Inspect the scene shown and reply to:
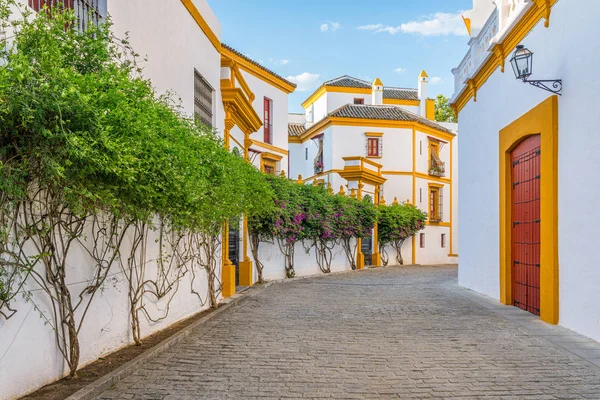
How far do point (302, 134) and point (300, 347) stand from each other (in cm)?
2799

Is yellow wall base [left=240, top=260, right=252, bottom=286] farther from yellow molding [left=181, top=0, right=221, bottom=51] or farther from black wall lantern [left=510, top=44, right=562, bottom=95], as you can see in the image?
black wall lantern [left=510, top=44, right=562, bottom=95]

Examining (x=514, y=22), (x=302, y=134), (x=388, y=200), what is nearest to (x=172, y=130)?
(x=514, y=22)

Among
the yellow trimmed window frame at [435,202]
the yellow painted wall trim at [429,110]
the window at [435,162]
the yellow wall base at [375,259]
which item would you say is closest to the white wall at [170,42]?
the yellow wall base at [375,259]

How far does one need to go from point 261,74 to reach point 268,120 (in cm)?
205

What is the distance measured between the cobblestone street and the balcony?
23214 millimetres

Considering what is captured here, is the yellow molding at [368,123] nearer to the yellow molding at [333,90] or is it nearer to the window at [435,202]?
the window at [435,202]

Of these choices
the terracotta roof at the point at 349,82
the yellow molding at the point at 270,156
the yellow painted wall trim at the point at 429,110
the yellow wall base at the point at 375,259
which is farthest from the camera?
the yellow painted wall trim at the point at 429,110

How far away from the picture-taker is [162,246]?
7.22 metres

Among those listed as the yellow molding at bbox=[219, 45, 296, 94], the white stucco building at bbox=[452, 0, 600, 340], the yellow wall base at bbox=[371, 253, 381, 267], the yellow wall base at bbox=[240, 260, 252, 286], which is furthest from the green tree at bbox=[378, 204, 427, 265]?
the white stucco building at bbox=[452, 0, 600, 340]

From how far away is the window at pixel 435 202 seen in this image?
102ft

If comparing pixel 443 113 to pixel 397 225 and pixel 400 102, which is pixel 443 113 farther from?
pixel 397 225

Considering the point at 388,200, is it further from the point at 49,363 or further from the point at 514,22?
the point at 49,363

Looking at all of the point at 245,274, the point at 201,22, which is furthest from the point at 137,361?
the point at 245,274

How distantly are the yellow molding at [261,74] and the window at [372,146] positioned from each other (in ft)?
20.0
